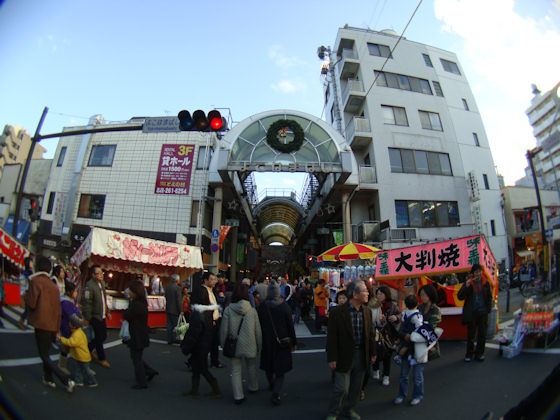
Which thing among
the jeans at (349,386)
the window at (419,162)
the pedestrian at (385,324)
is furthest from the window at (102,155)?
the jeans at (349,386)

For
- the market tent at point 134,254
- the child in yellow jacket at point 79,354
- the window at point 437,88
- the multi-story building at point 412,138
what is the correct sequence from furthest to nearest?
the window at point 437,88 < the multi-story building at point 412,138 < the market tent at point 134,254 < the child in yellow jacket at point 79,354

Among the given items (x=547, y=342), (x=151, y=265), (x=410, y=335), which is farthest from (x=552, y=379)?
(x=151, y=265)

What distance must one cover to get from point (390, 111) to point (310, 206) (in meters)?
9.39

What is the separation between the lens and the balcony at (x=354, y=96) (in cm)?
2031

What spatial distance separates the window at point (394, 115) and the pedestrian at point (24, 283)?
2116 centimetres

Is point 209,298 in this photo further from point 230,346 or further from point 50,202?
point 50,202

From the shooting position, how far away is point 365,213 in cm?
1992

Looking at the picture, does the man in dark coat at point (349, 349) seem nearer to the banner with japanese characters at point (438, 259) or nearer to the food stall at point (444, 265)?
the food stall at point (444, 265)

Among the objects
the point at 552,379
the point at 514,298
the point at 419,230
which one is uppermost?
the point at 419,230

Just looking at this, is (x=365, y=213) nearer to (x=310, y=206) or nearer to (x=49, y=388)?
(x=310, y=206)

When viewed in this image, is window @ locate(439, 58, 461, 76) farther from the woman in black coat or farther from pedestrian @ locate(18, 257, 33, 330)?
pedestrian @ locate(18, 257, 33, 330)

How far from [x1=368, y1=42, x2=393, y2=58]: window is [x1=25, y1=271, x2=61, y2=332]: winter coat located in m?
25.0

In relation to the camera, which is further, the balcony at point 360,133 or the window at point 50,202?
the balcony at point 360,133

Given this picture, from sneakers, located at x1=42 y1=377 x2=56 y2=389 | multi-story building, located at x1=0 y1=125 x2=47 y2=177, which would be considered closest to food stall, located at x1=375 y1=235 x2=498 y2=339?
sneakers, located at x1=42 y1=377 x2=56 y2=389
